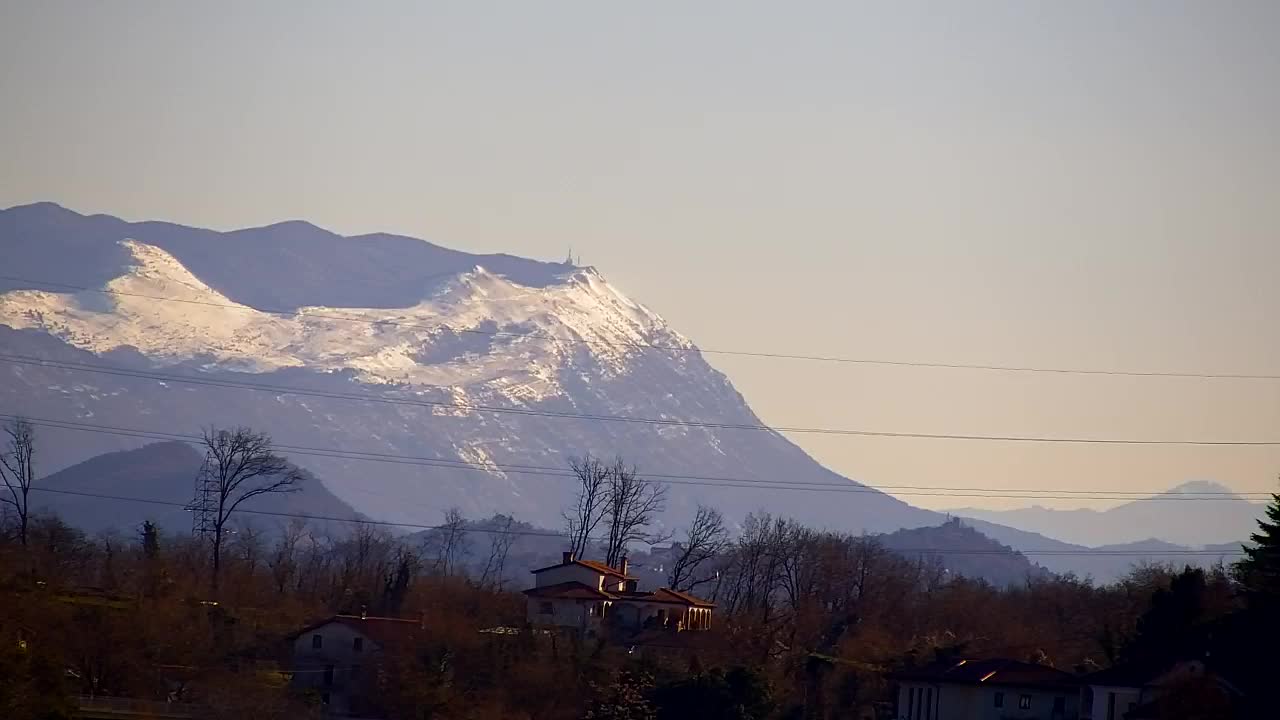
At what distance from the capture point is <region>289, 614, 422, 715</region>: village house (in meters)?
106

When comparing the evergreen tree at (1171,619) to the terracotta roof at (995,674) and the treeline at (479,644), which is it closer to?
the treeline at (479,644)

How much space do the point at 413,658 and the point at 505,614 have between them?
16.5 metres

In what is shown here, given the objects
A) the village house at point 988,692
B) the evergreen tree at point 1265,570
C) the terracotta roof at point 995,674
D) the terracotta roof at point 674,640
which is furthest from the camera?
the terracotta roof at point 674,640

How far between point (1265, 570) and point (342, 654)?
50.0 m

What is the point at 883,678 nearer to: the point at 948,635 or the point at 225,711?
the point at 948,635

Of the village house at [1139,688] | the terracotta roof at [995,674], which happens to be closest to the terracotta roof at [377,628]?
the terracotta roof at [995,674]

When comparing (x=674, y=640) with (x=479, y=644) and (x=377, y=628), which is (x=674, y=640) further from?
(x=377, y=628)

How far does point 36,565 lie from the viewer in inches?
4702

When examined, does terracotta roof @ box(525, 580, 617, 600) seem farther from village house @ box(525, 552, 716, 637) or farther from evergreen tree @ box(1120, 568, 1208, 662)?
evergreen tree @ box(1120, 568, 1208, 662)

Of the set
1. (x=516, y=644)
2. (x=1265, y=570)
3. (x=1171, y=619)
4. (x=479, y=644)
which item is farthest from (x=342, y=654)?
(x=1265, y=570)

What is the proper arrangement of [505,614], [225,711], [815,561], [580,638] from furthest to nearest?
[815,561], [505,614], [580,638], [225,711]

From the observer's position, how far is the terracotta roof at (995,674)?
297ft

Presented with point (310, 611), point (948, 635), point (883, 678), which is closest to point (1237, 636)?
point (883, 678)

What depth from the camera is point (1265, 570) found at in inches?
3376
